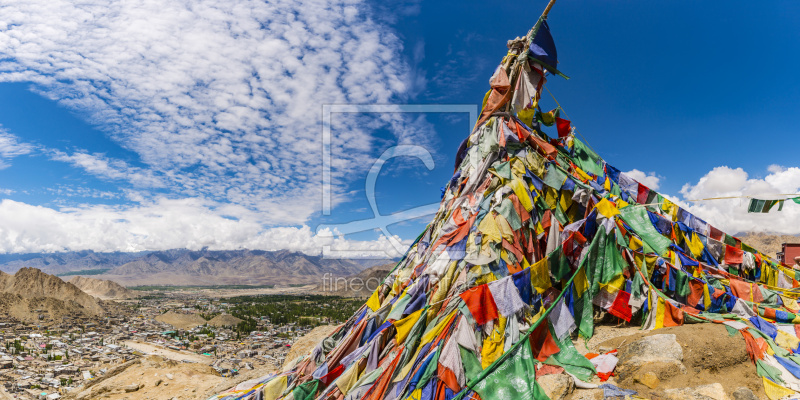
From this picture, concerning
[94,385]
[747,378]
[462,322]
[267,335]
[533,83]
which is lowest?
[267,335]

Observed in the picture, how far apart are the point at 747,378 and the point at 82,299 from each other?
371 feet

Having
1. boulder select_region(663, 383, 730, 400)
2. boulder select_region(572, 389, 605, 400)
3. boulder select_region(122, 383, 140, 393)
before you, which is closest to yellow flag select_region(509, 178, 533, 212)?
boulder select_region(572, 389, 605, 400)

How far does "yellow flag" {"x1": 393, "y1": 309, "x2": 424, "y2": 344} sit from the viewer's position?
7.04 m

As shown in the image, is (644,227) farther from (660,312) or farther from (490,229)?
(490,229)

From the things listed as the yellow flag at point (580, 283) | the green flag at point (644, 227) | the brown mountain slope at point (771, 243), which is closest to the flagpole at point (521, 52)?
the green flag at point (644, 227)

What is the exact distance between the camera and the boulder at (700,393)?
4605mm

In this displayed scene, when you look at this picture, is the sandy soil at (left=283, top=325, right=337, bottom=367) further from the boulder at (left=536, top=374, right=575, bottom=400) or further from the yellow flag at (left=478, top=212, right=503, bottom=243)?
the boulder at (left=536, top=374, right=575, bottom=400)

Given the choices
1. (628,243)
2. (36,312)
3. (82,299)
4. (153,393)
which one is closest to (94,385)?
(153,393)

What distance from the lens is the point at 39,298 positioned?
66250mm

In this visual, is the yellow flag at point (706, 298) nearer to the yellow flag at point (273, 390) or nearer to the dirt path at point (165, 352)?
the yellow flag at point (273, 390)

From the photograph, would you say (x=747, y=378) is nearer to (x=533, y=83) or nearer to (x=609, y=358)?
(x=609, y=358)

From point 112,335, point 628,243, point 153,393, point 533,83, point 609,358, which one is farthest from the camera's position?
point 112,335

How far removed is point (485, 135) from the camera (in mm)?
9828

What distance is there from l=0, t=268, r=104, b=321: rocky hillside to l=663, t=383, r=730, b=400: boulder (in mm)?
86514
